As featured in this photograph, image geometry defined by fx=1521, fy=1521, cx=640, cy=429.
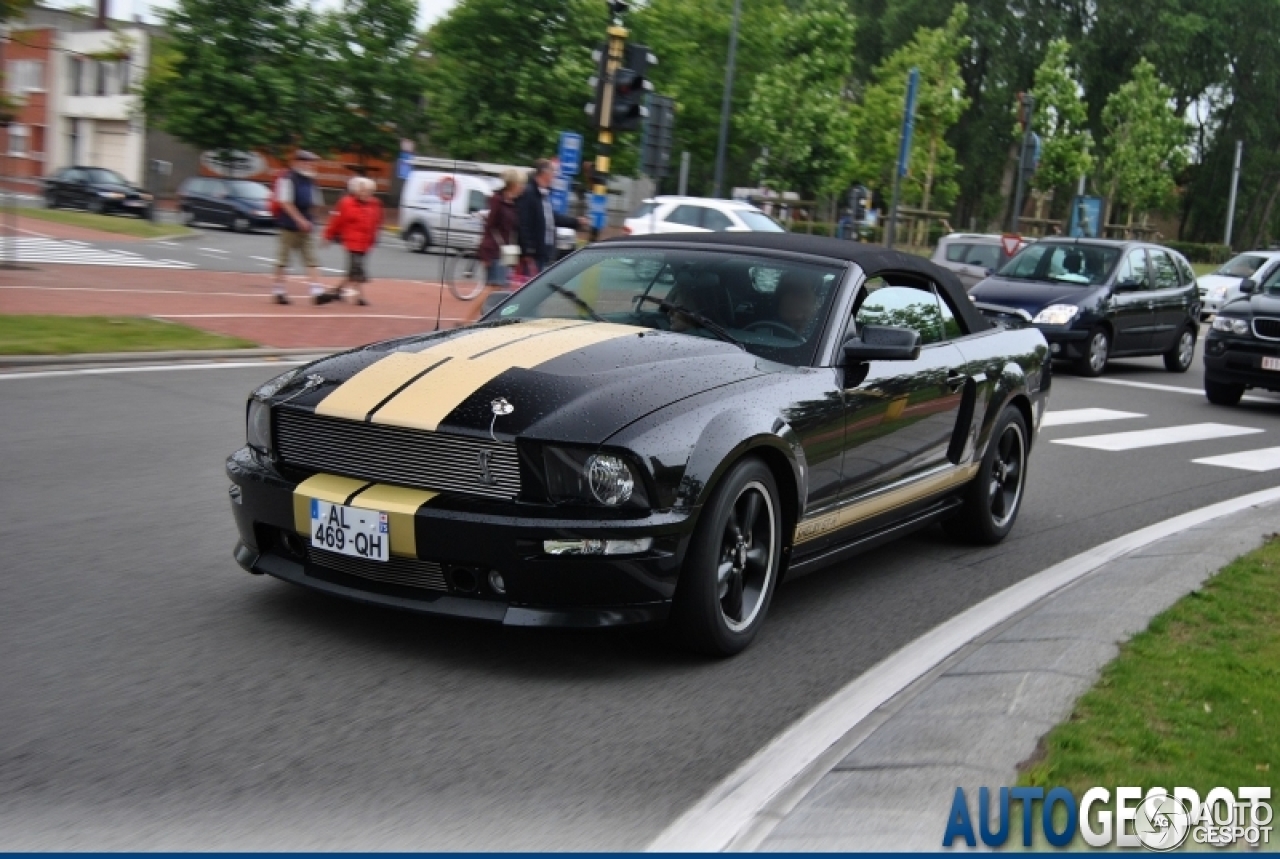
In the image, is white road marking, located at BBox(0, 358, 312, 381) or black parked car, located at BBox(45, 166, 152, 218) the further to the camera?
black parked car, located at BBox(45, 166, 152, 218)

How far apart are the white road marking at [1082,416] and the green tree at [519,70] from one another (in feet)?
122

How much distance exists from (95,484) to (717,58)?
48.7 meters

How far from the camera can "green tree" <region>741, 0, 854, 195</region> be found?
49188mm

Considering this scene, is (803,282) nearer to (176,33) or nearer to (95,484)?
(95,484)

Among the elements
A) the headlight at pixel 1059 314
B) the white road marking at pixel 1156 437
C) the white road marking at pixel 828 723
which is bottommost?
the white road marking at pixel 828 723

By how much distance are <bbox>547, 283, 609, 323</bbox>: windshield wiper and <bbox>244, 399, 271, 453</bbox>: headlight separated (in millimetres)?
1506

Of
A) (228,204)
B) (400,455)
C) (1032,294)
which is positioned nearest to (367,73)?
(228,204)

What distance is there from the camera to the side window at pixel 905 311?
6.57 meters

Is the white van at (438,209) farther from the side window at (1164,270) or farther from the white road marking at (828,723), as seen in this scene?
the white road marking at (828,723)

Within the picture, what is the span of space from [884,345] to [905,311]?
960mm

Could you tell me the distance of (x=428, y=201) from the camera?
3816 centimetres

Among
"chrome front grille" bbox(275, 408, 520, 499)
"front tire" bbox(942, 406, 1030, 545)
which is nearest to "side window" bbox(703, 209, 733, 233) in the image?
"front tire" bbox(942, 406, 1030, 545)

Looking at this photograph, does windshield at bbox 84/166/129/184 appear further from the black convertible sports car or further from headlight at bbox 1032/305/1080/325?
the black convertible sports car

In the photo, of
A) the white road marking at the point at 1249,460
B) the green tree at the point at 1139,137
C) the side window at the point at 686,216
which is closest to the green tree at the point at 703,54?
the green tree at the point at 1139,137
